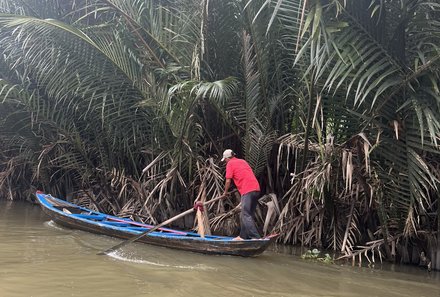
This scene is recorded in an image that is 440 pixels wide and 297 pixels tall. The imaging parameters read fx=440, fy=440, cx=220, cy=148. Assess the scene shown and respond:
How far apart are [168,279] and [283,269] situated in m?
1.70

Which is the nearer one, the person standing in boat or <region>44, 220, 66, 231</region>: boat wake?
the person standing in boat

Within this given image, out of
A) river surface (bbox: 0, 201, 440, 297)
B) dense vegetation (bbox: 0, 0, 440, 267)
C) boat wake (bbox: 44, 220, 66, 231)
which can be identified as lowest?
river surface (bbox: 0, 201, 440, 297)

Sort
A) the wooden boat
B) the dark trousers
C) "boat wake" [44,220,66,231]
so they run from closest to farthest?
the wooden boat < the dark trousers < "boat wake" [44,220,66,231]

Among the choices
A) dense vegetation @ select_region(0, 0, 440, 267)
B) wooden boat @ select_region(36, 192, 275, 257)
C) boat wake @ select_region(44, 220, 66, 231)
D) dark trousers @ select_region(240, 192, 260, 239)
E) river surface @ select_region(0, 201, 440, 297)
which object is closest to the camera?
river surface @ select_region(0, 201, 440, 297)

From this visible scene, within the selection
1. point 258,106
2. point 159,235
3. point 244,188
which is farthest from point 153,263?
point 258,106

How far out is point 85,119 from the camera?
938 cm

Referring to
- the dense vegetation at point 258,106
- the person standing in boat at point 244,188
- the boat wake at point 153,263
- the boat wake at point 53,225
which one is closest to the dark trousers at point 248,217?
the person standing in boat at point 244,188

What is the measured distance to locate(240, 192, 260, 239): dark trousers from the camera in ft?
21.3

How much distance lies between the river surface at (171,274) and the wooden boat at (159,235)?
13cm

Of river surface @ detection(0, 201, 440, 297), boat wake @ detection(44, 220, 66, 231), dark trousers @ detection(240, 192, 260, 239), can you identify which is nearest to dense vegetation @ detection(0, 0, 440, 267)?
dark trousers @ detection(240, 192, 260, 239)

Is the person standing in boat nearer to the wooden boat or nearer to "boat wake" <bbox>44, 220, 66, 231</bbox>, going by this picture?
the wooden boat

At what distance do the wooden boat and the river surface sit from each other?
0.13m

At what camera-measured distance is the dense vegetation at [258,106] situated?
531 cm

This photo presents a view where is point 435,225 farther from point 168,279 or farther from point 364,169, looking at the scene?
point 168,279
